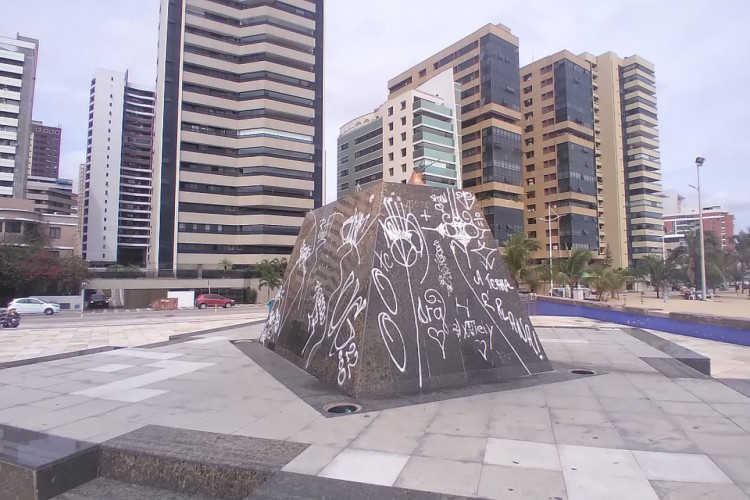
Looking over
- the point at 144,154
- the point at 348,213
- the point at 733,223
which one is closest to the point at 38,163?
the point at 144,154

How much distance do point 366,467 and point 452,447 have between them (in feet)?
3.21

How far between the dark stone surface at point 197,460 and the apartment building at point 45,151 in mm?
166764

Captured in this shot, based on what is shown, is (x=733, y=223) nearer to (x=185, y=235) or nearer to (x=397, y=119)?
(x=397, y=119)

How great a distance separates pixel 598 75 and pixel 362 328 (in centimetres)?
10494

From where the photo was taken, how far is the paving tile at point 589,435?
14.7 ft

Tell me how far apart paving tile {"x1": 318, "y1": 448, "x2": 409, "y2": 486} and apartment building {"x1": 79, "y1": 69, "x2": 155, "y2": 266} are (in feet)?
354

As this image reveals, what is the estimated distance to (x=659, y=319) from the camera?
60.7ft

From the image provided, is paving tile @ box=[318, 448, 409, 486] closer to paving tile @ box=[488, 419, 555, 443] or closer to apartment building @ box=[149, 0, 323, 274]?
paving tile @ box=[488, 419, 555, 443]

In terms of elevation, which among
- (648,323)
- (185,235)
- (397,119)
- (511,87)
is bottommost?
(648,323)

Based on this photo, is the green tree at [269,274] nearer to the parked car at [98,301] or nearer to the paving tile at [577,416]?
the parked car at [98,301]

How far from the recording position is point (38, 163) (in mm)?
138250

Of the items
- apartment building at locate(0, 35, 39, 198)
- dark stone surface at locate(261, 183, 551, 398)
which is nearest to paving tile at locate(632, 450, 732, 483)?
dark stone surface at locate(261, 183, 551, 398)

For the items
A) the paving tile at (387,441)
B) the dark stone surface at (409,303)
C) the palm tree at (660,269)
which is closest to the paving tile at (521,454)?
the paving tile at (387,441)

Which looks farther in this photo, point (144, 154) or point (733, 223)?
point (733, 223)
